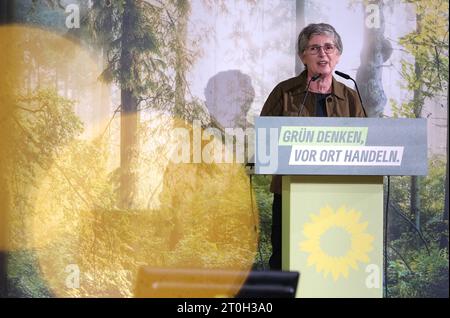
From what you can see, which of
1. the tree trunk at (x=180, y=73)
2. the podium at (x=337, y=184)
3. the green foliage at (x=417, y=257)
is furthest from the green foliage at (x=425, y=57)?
the podium at (x=337, y=184)

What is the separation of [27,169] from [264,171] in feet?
7.24

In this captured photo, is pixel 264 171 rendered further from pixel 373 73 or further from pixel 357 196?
pixel 373 73

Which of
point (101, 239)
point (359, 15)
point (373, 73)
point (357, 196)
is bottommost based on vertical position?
point (101, 239)

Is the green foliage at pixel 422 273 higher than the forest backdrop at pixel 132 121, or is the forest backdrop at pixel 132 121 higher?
the forest backdrop at pixel 132 121

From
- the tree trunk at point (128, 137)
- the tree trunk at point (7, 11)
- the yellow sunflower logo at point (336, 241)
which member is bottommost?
the yellow sunflower logo at point (336, 241)

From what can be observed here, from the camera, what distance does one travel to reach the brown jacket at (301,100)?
4.80 metres

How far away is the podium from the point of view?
3689 millimetres

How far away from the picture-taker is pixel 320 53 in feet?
16.3

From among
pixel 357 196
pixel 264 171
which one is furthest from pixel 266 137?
pixel 357 196

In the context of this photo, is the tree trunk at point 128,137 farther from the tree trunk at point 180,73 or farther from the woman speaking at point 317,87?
the woman speaking at point 317,87

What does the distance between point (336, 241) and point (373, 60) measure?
6.54 ft

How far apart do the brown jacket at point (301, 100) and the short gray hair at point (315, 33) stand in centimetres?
18

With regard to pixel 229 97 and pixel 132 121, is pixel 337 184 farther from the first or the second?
pixel 132 121

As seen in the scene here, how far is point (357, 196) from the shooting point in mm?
3760
